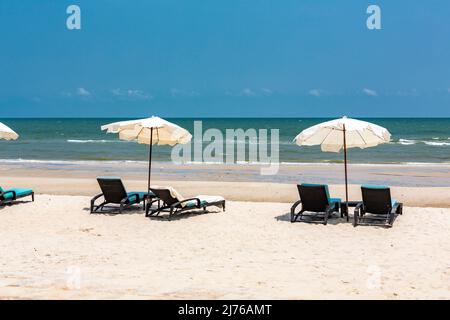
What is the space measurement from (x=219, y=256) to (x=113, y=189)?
4229 millimetres

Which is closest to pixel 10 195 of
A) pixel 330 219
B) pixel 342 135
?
pixel 330 219

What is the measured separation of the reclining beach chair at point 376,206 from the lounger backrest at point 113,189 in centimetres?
456

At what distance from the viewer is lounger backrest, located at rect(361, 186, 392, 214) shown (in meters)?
9.80

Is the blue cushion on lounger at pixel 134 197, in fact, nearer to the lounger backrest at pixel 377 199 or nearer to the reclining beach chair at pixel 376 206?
the reclining beach chair at pixel 376 206

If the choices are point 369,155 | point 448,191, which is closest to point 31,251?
point 448,191

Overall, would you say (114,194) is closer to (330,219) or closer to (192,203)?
(192,203)

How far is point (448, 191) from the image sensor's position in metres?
15.4

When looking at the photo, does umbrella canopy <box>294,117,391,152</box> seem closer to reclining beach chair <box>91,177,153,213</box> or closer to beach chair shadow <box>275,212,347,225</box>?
beach chair shadow <box>275,212,347,225</box>

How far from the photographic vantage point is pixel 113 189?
1120 cm

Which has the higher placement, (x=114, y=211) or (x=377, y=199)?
(x=377, y=199)

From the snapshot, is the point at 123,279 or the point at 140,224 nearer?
the point at 123,279
